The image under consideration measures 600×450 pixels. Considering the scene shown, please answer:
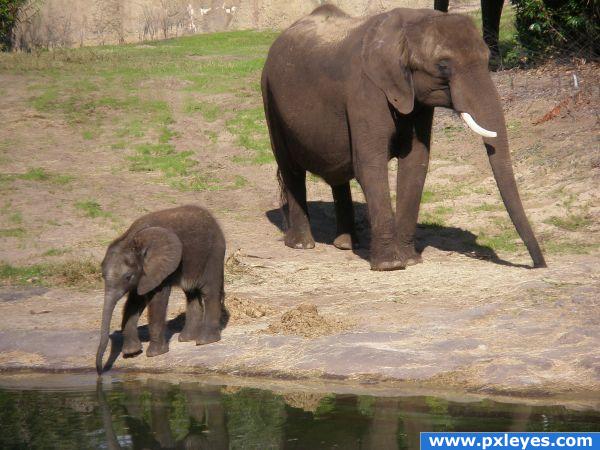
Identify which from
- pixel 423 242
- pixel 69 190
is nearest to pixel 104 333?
pixel 423 242

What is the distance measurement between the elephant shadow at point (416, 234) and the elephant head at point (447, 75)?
113 centimetres

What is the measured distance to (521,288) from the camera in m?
9.89

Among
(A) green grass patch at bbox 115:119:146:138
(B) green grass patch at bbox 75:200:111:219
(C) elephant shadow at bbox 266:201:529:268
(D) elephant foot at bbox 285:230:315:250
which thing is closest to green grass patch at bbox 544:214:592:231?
(C) elephant shadow at bbox 266:201:529:268

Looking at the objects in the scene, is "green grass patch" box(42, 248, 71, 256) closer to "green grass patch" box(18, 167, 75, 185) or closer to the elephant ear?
"green grass patch" box(18, 167, 75, 185)

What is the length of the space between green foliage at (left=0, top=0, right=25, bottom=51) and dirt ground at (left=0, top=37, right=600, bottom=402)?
22.5 feet

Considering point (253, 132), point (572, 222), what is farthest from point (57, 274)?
point (253, 132)

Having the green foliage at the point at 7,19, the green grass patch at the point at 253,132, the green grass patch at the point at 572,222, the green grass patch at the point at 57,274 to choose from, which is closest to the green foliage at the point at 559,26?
the green grass patch at the point at 253,132

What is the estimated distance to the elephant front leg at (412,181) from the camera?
11586mm

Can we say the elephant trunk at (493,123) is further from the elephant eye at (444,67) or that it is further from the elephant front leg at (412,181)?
the elephant front leg at (412,181)

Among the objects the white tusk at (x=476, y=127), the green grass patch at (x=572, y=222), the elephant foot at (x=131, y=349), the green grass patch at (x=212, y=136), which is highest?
the white tusk at (x=476, y=127)

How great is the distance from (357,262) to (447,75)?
2.41 metres

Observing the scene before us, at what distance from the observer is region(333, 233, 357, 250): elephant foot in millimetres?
12719

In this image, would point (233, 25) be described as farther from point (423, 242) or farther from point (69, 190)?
point (423, 242)

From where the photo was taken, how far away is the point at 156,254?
8.73 meters
